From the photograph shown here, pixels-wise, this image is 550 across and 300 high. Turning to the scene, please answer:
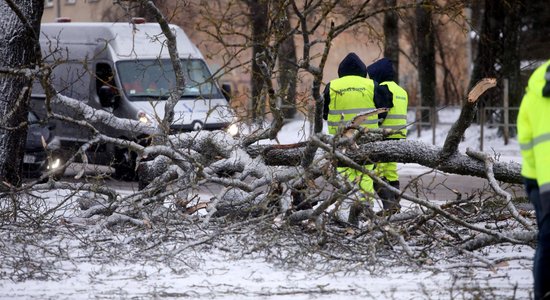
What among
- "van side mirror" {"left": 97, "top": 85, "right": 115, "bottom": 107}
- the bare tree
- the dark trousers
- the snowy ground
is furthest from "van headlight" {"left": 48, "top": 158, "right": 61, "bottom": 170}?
the dark trousers

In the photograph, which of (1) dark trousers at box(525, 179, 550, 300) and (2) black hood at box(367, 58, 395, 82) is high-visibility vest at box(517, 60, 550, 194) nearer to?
(1) dark trousers at box(525, 179, 550, 300)

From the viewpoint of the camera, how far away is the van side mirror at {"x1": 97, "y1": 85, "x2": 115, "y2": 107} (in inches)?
668

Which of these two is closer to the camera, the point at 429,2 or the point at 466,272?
the point at 466,272

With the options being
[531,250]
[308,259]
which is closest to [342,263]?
[308,259]

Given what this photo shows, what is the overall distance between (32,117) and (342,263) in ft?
34.7

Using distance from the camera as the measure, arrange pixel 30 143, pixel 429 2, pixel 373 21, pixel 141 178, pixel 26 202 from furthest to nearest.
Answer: pixel 373 21 → pixel 30 143 → pixel 429 2 → pixel 141 178 → pixel 26 202

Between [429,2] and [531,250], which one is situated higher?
[429,2]

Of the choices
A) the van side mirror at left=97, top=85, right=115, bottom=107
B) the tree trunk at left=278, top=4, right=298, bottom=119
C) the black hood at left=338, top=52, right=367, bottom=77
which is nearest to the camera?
the tree trunk at left=278, top=4, right=298, bottom=119

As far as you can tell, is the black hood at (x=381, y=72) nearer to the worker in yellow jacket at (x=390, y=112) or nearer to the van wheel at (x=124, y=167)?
the worker in yellow jacket at (x=390, y=112)

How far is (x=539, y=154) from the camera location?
17.9 ft

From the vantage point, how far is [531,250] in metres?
8.11

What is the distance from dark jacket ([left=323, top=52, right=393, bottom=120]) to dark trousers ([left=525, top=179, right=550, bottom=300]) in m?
5.31

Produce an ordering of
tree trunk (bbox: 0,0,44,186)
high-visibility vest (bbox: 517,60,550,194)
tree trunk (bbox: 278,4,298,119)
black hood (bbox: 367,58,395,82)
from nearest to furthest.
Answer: high-visibility vest (bbox: 517,60,550,194)
tree trunk (bbox: 278,4,298,119)
tree trunk (bbox: 0,0,44,186)
black hood (bbox: 367,58,395,82)

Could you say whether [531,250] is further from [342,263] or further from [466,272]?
[342,263]
